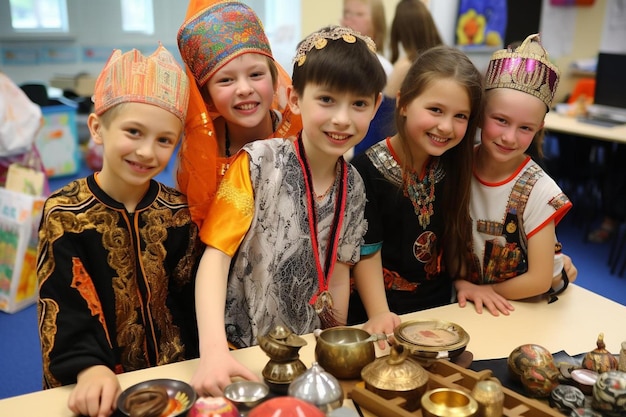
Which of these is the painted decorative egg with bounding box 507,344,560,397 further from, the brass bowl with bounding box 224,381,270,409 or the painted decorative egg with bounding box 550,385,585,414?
the brass bowl with bounding box 224,381,270,409

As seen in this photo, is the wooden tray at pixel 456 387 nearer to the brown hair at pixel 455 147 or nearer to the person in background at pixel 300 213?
the person in background at pixel 300 213

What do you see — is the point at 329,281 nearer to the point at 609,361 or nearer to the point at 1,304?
the point at 609,361

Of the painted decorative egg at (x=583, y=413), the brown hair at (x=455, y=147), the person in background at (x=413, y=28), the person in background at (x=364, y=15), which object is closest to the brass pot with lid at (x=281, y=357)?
the painted decorative egg at (x=583, y=413)

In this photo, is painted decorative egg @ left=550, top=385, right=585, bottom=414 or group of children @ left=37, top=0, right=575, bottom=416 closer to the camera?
painted decorative egg @ left=550, top=385, right=585, bottom=414

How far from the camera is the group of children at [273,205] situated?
4.11 ft

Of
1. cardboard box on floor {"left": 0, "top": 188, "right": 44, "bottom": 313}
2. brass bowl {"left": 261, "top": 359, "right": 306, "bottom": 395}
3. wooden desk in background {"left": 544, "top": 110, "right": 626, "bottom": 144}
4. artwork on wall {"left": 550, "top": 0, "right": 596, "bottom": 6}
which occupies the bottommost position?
cardboard box on floor {"left": 0, "top": 188, "right": 44, "bottom": 313}

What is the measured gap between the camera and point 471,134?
164cm

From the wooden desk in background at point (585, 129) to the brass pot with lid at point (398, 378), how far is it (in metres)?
3.45

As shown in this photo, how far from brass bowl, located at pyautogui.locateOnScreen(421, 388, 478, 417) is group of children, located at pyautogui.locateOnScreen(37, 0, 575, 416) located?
1.10ft

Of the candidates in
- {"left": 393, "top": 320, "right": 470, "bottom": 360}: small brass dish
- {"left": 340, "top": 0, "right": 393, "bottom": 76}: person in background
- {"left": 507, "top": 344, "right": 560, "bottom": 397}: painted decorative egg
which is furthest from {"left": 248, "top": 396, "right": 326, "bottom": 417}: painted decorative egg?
{"left": 340, "top": 0, "right": 393, "bottom": 76}: person in background

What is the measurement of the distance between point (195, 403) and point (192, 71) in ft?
2.97

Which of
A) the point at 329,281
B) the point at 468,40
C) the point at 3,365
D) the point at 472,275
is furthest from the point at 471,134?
the point at 468,40

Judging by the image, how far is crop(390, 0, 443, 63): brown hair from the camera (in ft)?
12.2

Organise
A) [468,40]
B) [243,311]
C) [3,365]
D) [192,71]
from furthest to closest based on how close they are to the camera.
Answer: [468,40] → [3,365] → [192,71] → [243,311]
